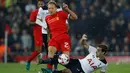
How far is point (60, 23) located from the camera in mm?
16484

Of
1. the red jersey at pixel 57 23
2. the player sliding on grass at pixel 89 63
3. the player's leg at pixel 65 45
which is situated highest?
the red jersey at pixel 57 23

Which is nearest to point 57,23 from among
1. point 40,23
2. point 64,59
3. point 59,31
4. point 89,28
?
point 59,31

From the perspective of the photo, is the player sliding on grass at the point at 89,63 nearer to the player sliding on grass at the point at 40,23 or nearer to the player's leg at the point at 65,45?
the player's leg at the point at 65,45

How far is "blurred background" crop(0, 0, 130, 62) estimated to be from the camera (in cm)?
2681

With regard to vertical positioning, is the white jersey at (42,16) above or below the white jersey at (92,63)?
above

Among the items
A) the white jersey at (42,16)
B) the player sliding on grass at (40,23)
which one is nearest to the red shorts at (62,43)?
the player sliding on grass at (40,23)

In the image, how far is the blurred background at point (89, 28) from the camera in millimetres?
26812

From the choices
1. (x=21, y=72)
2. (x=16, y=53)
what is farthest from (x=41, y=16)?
(x=16, y=53)

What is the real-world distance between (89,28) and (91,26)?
14 cm

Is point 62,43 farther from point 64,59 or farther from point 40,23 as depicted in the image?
point 40,23

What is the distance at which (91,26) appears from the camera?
2712 centimetres

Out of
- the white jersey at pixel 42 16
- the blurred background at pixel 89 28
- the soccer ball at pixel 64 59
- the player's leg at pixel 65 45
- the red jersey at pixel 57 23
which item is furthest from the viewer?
the blurred background at pixel 89 28

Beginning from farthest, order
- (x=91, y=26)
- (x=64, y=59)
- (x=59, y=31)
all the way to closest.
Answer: (x=91, y=26), (x=59, y=31), (x=64, y=59)

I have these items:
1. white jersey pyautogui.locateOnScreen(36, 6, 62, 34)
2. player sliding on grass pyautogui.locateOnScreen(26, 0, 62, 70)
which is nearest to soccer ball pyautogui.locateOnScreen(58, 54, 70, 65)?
player sliding on grass pyautogui.locateOnScreen(26, 0, 62, 70)
